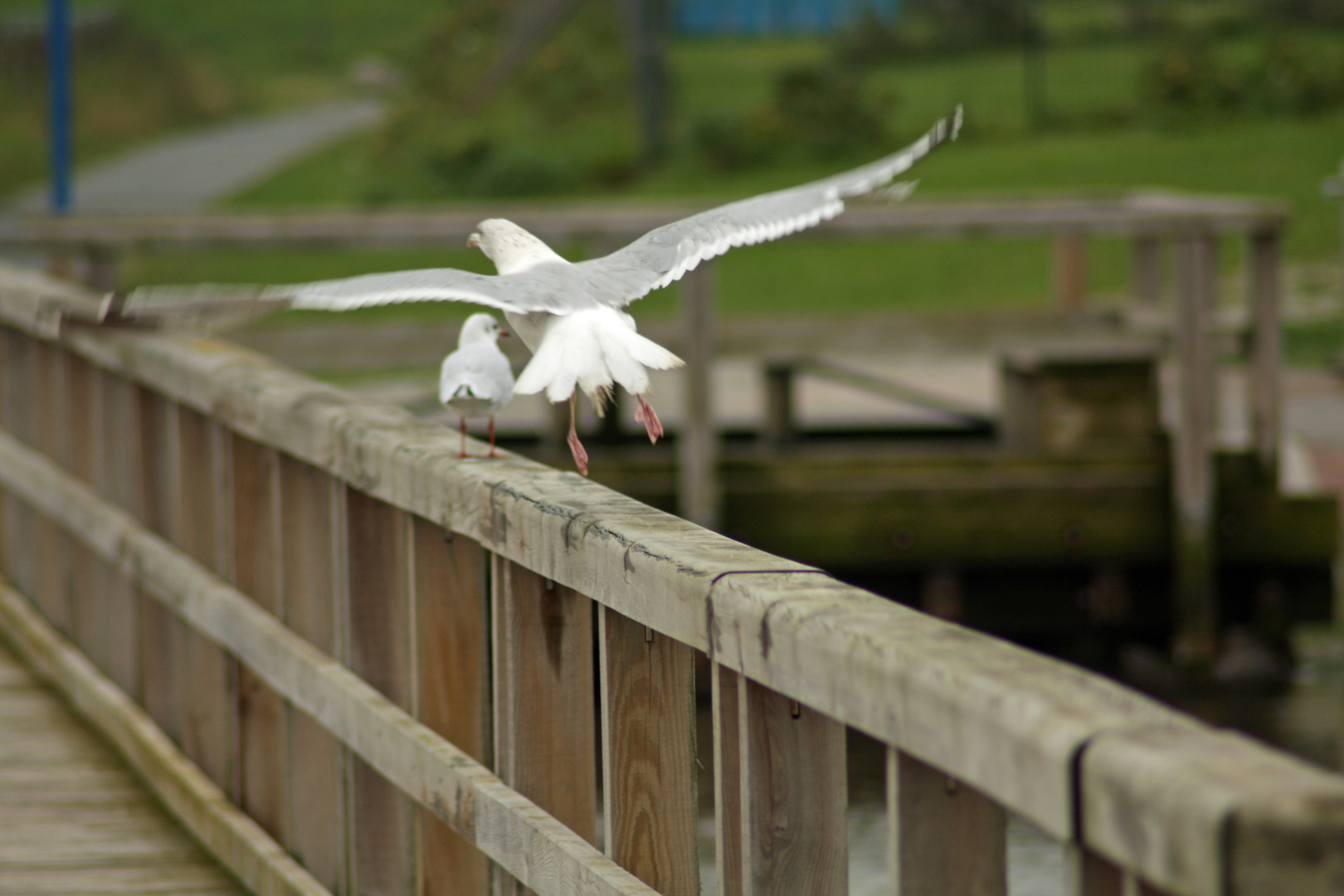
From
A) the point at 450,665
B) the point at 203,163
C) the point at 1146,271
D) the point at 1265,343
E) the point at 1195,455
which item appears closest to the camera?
the point at 450,665

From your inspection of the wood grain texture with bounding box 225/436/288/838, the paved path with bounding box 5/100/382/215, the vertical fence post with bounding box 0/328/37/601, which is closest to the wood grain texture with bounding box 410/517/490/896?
the wood grain texture with bounding box 225/436/288/838

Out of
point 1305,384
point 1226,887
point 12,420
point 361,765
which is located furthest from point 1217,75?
point 1226,887

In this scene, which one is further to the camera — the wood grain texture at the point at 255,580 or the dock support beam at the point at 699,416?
the dock support beam at the point at 699,416

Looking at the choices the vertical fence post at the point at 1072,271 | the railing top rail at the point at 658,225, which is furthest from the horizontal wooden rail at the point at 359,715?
the vertical fence post at the point at 1072,271

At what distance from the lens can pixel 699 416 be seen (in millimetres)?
8195

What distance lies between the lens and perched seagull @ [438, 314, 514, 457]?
131 inches

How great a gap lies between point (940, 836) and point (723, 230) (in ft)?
7.66

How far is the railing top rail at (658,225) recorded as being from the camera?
26.6 feet

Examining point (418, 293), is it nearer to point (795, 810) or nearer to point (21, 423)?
point (795, 810)

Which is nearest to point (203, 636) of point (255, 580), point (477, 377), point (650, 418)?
point (255, 580)

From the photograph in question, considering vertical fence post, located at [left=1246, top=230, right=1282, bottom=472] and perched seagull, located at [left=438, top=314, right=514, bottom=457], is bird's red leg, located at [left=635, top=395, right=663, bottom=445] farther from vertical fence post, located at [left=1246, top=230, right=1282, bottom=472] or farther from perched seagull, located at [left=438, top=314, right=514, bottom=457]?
vertical fence post, located at [left=1246, top=230, right=1282, bottom=472]

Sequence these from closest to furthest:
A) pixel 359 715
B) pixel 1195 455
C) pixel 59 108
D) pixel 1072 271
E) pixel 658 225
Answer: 1. pixel 359 715
2. pixel 1195 455
3. pixel 658 225
4. pixel 1072 271
5. pixel 59 108

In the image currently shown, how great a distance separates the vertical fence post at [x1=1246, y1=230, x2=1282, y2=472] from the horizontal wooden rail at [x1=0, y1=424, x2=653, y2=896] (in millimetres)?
5335

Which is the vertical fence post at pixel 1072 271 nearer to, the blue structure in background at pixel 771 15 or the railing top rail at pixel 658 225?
the railing top rail at pixel 658 225
